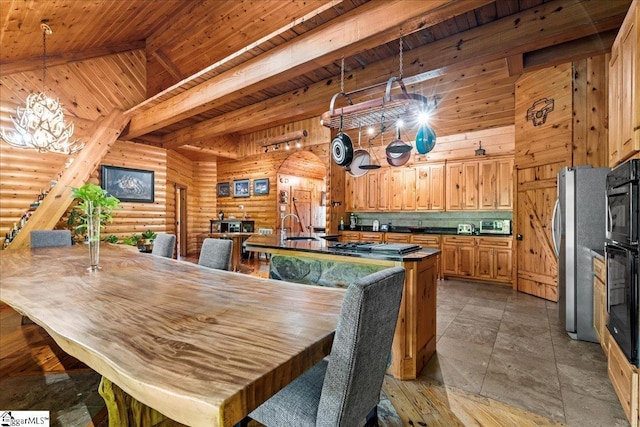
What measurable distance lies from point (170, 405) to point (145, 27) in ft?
21.1

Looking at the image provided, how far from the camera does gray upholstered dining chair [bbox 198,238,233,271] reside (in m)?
2.42

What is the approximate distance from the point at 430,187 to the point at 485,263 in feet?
5.67

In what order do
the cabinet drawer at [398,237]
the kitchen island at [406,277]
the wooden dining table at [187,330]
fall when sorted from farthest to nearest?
the cabinet drawer at [398,237]
the kitchen island at [406,277]
the wooden dining table at [187,330]

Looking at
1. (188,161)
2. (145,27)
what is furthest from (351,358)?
(188,161)

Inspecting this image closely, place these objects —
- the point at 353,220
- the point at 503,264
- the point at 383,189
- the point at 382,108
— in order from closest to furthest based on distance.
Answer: the point at 382,108 → the point at 503,264 → the point at 383,189 → the point at 353,220

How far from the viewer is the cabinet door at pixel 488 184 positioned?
212 inches

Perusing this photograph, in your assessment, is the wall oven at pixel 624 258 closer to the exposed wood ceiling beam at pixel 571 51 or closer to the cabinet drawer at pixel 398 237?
the exposed wood ceiling beam at pixel 571 51

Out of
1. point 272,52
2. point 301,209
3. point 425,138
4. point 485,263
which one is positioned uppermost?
point 272,52

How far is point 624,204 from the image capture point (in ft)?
6.12

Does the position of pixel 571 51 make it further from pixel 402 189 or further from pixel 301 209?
pixel 301 209

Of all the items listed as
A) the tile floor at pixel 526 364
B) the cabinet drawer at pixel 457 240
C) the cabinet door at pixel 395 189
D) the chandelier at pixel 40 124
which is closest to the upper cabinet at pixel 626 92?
the tile floor at pixel 526 364

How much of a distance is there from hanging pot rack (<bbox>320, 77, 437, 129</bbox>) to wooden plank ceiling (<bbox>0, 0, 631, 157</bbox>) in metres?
0.48

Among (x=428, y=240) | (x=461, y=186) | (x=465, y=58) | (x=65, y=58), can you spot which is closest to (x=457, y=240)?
(x=428, y=240)

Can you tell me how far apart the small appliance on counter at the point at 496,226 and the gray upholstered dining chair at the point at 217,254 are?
15.7 feet
